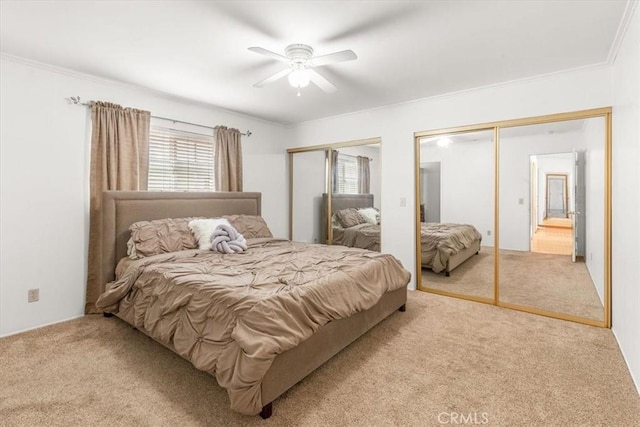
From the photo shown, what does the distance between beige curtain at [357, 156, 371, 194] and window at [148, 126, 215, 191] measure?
6.86 ft

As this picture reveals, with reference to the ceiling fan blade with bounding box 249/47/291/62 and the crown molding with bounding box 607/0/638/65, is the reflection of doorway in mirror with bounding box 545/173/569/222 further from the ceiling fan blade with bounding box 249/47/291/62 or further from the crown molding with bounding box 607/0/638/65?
the ceiling fan blade with bounding box 249/47/291/62

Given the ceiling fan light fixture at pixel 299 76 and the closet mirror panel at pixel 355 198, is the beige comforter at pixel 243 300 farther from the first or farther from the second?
the ceiling fan light fixture at pixel 299 76

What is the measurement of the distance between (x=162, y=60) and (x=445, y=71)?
2.66 m

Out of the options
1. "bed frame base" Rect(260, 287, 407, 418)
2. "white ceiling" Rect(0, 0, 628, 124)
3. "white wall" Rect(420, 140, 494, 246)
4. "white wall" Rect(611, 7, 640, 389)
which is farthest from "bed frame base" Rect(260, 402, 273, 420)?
"white wall" Rect(420, 140, 494, 246)

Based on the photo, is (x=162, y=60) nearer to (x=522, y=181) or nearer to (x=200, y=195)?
(x=200, y=195)

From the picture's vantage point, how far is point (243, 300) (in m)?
1.88

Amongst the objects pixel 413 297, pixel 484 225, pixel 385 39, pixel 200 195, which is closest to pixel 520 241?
pixel 484 225

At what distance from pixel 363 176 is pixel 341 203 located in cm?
56

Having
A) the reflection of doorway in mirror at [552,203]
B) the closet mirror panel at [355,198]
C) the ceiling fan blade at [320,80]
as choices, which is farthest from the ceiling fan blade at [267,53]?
the reflection of doorway in mirror at [552,203]

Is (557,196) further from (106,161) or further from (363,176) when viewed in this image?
Answer: (106,161)

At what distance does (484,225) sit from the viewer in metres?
3.73

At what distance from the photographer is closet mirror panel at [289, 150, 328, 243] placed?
5.09 meters

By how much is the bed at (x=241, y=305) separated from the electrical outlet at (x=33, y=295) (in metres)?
0.53

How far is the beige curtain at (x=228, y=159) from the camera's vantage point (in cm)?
442
